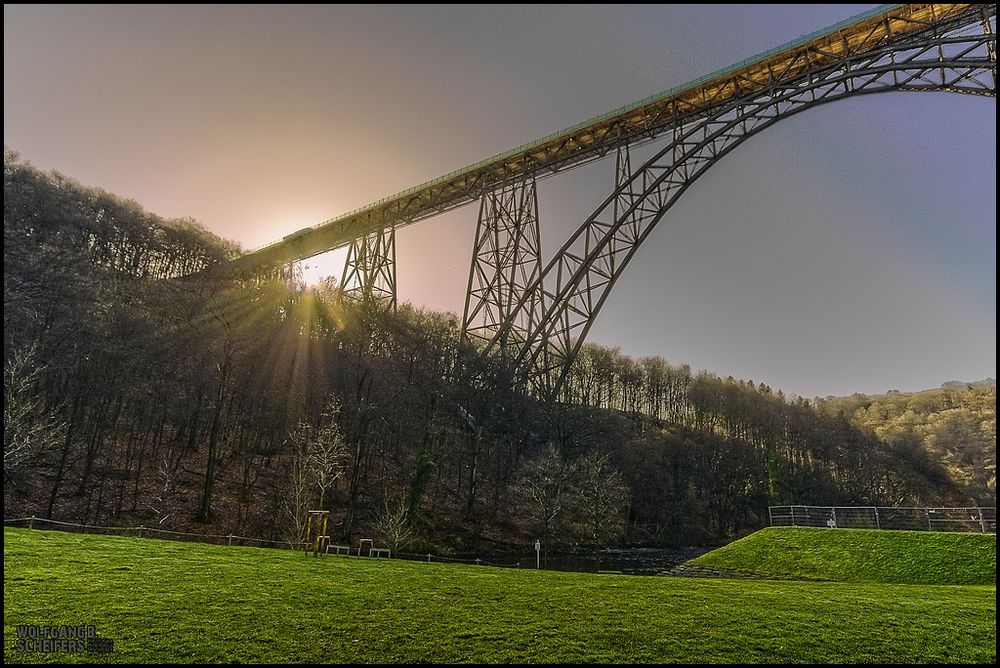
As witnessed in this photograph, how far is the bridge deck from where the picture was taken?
24125 mm

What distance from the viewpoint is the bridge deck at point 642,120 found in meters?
24.1

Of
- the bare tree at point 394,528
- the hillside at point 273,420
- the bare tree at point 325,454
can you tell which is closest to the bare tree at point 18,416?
the hillside at point 273,420

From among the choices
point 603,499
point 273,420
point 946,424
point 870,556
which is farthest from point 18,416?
point 946,424

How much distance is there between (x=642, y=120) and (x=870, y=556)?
2350cm

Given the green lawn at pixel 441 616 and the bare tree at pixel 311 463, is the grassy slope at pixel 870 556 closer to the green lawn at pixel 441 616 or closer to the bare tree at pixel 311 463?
the green lawn at pixel 441 616

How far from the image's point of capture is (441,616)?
889cm

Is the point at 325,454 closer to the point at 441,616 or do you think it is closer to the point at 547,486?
the point at 441,616

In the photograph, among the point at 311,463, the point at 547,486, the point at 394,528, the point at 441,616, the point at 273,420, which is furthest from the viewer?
the point at 273,420

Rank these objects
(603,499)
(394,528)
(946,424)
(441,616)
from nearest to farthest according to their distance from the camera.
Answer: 1. (441,616)
2. (394,528)
3. (603,499)
4. (946,424)

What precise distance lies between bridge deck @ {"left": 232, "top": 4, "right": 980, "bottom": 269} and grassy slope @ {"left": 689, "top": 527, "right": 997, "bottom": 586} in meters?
20.4

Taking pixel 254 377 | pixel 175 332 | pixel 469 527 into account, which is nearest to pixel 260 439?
pixel 254 377

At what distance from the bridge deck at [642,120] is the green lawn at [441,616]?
23.3 metres

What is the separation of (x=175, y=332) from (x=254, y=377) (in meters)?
5.64

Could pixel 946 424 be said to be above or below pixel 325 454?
above
